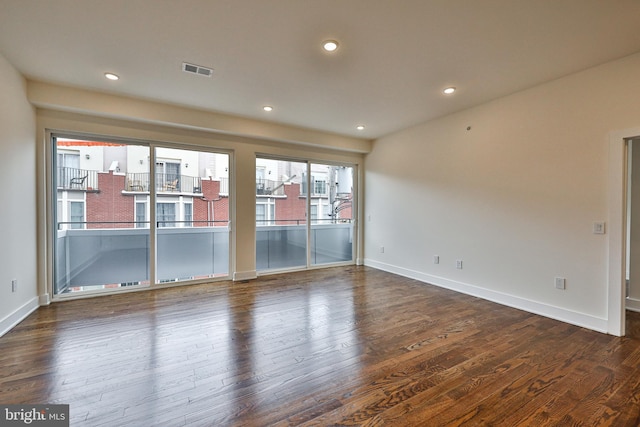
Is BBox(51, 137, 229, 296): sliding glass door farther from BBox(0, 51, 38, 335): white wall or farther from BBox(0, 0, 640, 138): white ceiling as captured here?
BBox(0, 0, 640, 138): white ceiling

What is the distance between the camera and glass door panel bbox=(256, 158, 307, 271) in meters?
5.03

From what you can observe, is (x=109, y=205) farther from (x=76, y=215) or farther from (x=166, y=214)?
(x=166, y=214)

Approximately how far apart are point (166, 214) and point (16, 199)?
5.22 feet

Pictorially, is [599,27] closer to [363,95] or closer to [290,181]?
[363,95]

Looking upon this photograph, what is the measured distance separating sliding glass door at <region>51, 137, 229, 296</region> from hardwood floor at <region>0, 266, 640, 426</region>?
2.13ft

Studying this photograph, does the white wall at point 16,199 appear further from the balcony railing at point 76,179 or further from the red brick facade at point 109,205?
the red brick facade at point 109,205

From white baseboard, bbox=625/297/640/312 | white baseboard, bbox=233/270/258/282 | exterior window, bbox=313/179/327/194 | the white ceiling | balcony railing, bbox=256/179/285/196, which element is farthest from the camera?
exterior window, bbox=313/179/327/194

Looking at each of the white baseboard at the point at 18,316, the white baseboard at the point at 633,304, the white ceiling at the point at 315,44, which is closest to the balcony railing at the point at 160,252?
the white baseboard at the point at 18,316

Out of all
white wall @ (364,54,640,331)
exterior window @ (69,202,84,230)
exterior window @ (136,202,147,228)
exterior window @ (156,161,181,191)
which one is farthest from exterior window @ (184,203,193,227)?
white wall @ (364,54,640,331)

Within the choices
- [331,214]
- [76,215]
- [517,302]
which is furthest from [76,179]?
[517,302]

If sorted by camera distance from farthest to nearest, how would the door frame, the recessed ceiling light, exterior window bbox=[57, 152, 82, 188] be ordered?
exterior window bbox=[57, 152, 82, 188], the door frame, the recessed ceiling light

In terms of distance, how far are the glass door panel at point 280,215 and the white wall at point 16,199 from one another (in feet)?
9.43

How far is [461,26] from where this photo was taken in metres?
2.22

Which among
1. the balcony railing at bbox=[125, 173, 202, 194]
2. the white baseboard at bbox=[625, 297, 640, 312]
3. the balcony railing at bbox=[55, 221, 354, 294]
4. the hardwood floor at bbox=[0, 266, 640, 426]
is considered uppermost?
the balcony railing at bbox=[125, 173, 202, 194]
